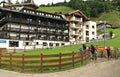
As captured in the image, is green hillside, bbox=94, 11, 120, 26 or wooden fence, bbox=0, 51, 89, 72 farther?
green hillside, bbox=94, 11, 120, 26

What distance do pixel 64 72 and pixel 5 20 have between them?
4526cm

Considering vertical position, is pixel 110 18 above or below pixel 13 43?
above

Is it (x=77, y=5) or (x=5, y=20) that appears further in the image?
(x=77, y=5)

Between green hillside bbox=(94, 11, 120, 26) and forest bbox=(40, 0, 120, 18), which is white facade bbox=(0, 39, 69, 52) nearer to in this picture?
green hillside bbox=(94, 11, 120, 26)

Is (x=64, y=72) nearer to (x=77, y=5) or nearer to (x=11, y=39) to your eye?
(x=11, y=39)

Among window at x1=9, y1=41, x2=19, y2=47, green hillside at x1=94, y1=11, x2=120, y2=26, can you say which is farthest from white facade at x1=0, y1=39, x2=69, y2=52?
green hillside at x1=94, y1=11, x2=120, y2=26

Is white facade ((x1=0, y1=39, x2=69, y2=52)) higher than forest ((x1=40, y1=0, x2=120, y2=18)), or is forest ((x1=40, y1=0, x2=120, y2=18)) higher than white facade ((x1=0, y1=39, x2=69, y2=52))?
forest ((x1=40, y1=0, x2=120, y2=18))

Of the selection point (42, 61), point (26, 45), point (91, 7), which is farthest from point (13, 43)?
point (91, 7)

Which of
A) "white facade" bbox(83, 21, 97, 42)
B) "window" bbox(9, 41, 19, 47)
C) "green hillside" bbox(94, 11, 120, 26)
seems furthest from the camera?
"green hillside" bbox(94, 11, 120, 26)

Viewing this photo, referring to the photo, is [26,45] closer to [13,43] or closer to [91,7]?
[13,43]

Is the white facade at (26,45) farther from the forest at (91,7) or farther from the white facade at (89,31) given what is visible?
the forest at (91,7)

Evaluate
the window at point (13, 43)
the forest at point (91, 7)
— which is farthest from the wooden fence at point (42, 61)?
the forest at point (91, 7)

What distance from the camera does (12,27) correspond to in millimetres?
64562

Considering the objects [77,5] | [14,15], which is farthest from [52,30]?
[77,5]
